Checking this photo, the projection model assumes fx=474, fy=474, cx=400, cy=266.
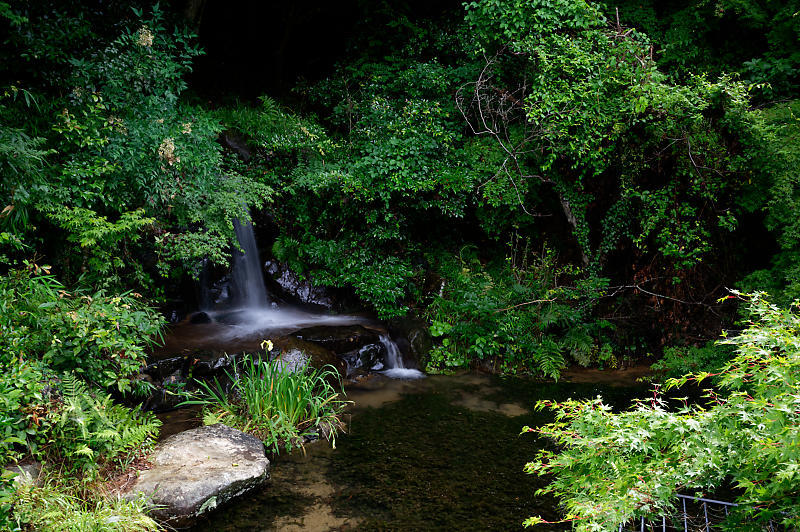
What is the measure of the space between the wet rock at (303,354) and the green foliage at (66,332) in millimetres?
1991

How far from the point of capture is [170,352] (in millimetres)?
6273

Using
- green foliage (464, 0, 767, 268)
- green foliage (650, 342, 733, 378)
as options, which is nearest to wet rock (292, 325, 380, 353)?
green foliage (464, 0, 767, 268)

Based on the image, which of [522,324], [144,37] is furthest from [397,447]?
[144,37]

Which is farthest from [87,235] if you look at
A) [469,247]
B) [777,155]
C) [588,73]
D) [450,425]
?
[777,155]

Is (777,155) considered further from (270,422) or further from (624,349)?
(270,422)

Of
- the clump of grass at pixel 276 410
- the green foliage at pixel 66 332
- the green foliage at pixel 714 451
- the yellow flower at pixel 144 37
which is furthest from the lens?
the yellow flower at pixel 144 37

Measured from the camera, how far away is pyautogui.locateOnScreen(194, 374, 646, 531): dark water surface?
3941 mm

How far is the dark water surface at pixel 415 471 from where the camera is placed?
3941 mm

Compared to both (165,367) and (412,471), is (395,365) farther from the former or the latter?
(165,367)

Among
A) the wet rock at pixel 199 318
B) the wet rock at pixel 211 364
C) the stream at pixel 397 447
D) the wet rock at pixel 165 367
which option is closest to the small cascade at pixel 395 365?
the stream at pixel 397 447

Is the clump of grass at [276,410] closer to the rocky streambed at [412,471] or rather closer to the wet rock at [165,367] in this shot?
the rocky streambed at [412,471]

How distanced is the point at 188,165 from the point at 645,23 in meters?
7.64

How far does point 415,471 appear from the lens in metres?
4.62

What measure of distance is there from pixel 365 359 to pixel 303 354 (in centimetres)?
109
